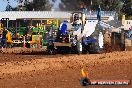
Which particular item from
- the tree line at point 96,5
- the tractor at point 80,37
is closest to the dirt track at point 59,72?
the tractor at point 80,37

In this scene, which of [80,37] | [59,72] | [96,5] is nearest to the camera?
[59,72]

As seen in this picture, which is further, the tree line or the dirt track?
the tree line

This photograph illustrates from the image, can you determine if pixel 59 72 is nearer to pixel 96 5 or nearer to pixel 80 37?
pixel 80 37

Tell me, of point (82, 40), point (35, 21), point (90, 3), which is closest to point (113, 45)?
point (82, 40)

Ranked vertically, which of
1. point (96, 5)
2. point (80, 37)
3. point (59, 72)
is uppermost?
point (96, 5)

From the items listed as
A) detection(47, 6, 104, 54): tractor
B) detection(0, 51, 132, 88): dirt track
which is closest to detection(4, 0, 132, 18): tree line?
detection(47, 6, 104, 54): tractor

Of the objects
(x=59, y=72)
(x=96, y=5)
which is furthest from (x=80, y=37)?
(x=96, y=5)

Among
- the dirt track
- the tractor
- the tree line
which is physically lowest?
the dirt track

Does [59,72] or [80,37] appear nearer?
[59,72]

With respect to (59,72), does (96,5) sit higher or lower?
higher

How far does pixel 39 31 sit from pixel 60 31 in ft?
43.0

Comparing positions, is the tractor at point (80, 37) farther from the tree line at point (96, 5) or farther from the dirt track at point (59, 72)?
the tree line at point (96, 5)

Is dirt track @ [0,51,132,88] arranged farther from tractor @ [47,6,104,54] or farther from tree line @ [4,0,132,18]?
tree line @ [4,0,132,18]

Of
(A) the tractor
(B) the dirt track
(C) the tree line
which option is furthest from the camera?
(C) the tree line
